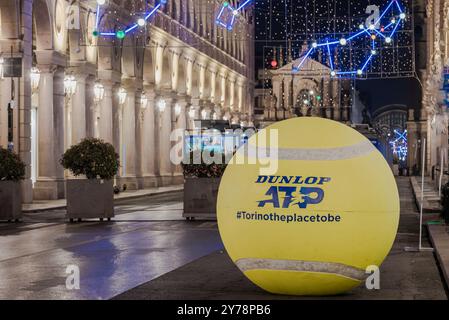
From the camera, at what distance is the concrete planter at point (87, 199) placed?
26.6 metres

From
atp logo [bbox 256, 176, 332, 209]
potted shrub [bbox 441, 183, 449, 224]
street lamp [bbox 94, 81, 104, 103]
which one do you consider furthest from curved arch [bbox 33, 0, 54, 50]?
atp logo [bbox 256, 176, 332, 209]

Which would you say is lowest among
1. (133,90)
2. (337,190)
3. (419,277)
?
(419,277)

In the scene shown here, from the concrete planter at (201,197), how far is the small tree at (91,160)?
2.20m

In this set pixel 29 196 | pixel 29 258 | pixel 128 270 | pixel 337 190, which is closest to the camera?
pixel 337 190

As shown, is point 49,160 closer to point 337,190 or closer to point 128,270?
point 128,270

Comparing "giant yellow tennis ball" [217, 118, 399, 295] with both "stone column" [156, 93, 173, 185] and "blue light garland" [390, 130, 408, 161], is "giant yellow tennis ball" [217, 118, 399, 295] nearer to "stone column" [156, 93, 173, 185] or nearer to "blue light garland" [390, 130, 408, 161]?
"stone column" [156, 93, 173, 185]

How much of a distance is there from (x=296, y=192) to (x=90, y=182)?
17.0m

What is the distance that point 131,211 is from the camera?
32.2 meters

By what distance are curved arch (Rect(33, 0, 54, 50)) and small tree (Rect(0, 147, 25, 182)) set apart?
14.4 m

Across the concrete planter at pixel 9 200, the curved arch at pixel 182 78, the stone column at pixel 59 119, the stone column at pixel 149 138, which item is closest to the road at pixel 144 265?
the concrete planter at pixel 9 200

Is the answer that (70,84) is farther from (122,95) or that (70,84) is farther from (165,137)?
(165,137)

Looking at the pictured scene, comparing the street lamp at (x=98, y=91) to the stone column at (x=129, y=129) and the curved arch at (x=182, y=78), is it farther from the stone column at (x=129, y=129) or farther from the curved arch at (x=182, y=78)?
the curved arch at (x=182, y=78)
